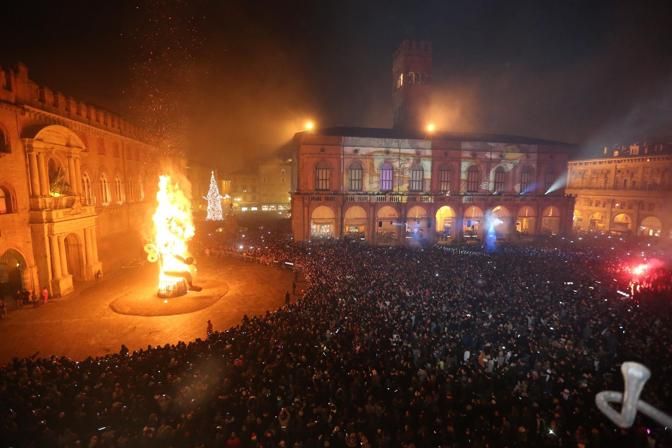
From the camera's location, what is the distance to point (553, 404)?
897 centimetres

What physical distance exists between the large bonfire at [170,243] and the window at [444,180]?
95.4ft

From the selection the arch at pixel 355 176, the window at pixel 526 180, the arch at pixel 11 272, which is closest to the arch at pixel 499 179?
the window at pixel 526 180

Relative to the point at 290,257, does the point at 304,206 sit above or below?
above

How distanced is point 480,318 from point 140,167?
122 feet

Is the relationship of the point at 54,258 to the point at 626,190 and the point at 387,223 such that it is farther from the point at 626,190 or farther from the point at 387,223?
the point at 626,190

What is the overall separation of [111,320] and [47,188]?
971 cm

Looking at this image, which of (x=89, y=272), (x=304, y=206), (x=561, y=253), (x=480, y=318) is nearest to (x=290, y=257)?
(x=304, y=206)

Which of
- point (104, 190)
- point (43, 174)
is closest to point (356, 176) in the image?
point (104, 190)

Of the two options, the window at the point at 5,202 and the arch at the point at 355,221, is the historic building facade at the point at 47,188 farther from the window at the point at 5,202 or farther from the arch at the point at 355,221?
the arch at the point at 355,221

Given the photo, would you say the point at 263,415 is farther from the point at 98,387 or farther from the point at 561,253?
the point at 561,253

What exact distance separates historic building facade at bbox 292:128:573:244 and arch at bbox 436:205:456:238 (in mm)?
123

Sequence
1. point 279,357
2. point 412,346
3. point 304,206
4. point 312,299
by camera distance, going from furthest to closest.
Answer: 1. point 304,206
2. point 312,299
3. point 412,346
4. point 279,357

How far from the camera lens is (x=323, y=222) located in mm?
38281

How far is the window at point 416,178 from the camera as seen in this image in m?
40.4
